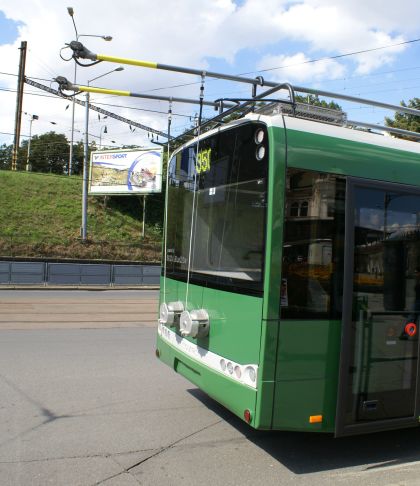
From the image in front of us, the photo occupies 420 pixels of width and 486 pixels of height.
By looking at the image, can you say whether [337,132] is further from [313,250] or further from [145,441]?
[145,441]

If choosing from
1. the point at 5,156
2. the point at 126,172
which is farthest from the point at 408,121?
the point at 5,156

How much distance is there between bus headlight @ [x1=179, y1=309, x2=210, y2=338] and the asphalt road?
1.04m

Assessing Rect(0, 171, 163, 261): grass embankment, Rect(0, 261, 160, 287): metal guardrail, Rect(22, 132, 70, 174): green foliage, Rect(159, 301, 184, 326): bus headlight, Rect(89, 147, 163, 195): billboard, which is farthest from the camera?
Rect(22, 132, 70, 174): green foliage

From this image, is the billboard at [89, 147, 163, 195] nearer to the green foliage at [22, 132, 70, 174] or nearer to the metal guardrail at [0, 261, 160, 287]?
the metal guardrail at [0, 261, 160, 287]

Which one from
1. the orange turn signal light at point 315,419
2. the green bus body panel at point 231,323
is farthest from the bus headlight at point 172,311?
the orange turn signal light at point 315,419

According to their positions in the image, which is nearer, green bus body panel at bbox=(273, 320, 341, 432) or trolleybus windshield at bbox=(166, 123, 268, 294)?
green bus body panel at bbox=(273, 320, 341, 432)

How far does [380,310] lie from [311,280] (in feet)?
2.52

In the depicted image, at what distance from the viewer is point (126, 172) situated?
33219mm

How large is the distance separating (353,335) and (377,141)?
5.81 ft

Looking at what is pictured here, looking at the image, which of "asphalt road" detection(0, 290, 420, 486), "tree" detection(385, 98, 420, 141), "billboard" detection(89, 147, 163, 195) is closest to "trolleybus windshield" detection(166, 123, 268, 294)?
"asphalt road" detection(0, 290, 420, 486)

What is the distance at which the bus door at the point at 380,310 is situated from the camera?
417cm

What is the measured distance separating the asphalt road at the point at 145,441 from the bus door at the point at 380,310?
51 cm

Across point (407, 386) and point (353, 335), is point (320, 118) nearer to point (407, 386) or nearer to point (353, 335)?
point (353, 335)

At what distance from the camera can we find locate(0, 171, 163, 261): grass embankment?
2847cm
